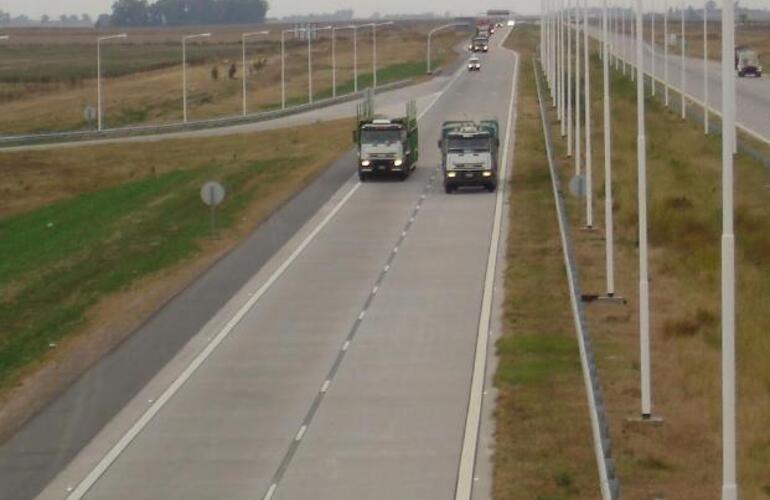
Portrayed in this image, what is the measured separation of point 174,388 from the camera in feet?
96.6

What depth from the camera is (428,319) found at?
118ft

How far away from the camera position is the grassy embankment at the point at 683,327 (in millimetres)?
23922

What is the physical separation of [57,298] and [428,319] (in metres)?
10.4

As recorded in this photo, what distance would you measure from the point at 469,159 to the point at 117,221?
12468 mm

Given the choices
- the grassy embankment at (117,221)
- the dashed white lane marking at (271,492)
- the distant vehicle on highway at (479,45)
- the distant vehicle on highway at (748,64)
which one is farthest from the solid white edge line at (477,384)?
the distant vehicle on highway at (479,45)

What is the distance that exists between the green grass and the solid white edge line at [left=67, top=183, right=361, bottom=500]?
10.8ft

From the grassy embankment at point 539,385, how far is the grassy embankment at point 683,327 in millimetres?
633

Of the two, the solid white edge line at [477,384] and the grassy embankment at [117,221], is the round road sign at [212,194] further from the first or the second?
the solid white edge line at [477,384]

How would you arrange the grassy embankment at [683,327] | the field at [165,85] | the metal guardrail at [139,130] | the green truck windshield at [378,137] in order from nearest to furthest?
the grassy embankment at [683,327] < the green truck windshield at [378,137] < the metal guardrail at [139,130] < the field at [165,85]

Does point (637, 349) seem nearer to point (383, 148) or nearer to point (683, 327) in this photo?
point (683, 327)

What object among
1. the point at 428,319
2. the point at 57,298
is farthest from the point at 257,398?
the point at 57,298

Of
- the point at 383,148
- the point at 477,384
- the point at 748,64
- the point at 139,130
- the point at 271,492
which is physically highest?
the point at 748,64

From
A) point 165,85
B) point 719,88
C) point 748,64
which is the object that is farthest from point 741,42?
point 165,85

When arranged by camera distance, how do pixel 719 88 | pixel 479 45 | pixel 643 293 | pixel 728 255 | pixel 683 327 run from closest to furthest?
1. pixel 728 255
2. pixel 643 293
3. pixel 683 327
4. pixel 719 88
5. pixel 479 45
